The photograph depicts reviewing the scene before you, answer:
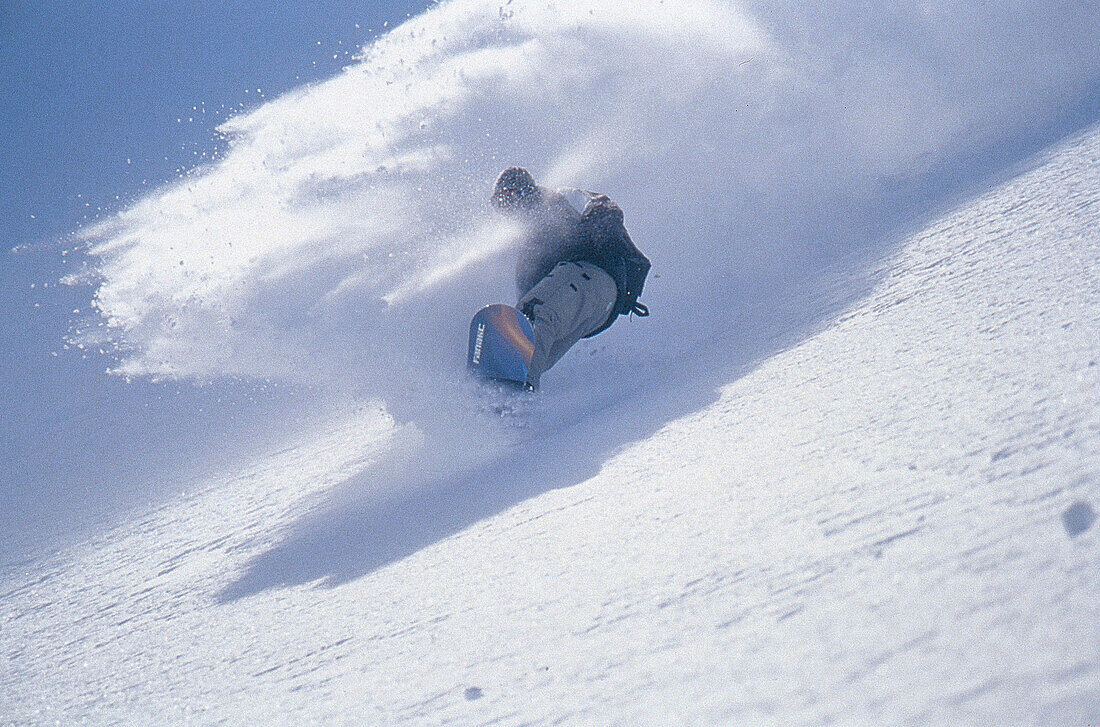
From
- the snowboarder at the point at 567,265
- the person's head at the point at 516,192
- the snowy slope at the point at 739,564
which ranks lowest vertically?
the snowy slope at the point at 739,564

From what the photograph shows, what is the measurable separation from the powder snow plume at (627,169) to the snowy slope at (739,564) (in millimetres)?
823

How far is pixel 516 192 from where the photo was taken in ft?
8.94

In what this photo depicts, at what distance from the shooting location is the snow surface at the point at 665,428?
62 cm

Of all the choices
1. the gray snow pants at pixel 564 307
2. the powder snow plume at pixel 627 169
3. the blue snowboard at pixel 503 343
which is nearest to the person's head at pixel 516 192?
the powder snow plume at pixel 627 169

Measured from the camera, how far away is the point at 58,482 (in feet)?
14.0

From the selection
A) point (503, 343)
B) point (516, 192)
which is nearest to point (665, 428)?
point (503, 343)

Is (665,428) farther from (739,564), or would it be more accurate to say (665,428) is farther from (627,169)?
(627,169)

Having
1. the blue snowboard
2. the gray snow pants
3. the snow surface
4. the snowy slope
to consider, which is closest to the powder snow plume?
the snow surface

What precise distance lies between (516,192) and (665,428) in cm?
150

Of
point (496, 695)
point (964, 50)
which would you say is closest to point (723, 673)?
point (496, 695)

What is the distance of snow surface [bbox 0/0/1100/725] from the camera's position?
0.62 m

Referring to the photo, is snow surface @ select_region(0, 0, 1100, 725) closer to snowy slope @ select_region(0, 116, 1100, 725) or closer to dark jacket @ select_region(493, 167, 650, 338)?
snowy slope @ select_region(0, 116, 1100, 725)

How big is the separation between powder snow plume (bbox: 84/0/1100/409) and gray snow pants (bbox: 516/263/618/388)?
0.59 feet

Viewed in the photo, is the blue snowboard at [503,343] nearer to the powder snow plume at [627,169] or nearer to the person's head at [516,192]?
the powder snow plume at [627,169]
